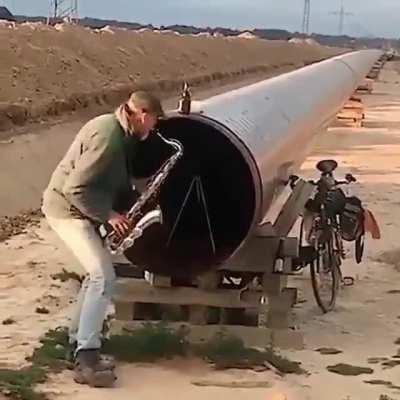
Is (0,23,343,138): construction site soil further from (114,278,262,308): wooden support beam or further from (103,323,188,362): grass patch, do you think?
(103,323,188,362): grass patch

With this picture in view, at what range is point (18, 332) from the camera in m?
9.16

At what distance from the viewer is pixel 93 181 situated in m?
7.61

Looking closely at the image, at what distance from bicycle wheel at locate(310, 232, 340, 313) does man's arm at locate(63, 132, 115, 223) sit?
295 centimetres

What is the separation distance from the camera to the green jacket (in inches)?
299

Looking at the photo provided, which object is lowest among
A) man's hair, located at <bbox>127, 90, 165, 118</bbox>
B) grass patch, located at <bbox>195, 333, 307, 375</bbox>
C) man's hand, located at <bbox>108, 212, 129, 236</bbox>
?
grass patch, located at <bbox>195, 333, 307, 375</bbox>

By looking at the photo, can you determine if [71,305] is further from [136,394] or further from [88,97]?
[88,97]

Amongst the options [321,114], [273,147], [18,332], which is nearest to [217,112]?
[273,147]

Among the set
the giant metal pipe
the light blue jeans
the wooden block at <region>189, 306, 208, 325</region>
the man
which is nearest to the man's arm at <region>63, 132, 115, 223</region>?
the man

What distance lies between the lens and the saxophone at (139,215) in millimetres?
7895

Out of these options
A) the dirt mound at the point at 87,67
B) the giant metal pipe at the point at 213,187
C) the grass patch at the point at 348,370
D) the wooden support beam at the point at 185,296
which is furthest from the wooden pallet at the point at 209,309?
the dirt mound at the point at 87,67

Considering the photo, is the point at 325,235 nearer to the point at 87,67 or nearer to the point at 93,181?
the point at 93,181

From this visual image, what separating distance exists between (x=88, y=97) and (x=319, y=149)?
8.65 meters

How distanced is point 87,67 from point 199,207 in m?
33.2

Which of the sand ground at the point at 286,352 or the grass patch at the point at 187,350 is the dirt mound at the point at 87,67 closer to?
the sand ground at the point at 286,352
